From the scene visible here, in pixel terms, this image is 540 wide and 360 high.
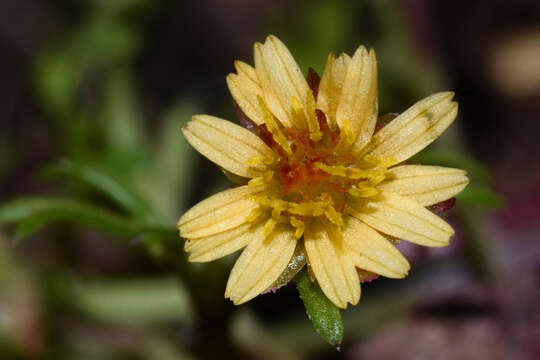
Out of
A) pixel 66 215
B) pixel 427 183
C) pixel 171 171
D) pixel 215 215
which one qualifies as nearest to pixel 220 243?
pixel 215 215

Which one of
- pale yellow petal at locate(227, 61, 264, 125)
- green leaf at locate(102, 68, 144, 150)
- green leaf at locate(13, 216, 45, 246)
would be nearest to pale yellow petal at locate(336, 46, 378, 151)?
pale yellow petal at locate(227, 61, 264, 125)

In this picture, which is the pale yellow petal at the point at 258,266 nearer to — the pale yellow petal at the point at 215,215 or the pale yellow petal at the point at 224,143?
the pale yellow petal at the point at 215,215

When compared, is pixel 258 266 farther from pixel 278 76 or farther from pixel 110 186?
pixel 110 186

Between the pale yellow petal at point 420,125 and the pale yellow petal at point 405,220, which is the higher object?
the pale yellow petal at point 420,125

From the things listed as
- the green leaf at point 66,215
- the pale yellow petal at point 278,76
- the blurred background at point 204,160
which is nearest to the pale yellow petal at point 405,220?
the pale yellow petal at point 278,76

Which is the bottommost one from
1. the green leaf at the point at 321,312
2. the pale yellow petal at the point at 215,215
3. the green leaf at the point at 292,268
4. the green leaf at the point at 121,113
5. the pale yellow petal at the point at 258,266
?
the green leaf at the point at 321,312

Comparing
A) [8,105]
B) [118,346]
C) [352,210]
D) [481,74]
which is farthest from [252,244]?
[8,105]

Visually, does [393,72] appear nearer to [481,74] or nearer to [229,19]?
[481,74]

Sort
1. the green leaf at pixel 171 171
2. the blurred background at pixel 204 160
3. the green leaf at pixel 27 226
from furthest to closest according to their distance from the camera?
the green leaf at pixel 171 171 → the blurred background at pixel 204 160 → the green leaf at pixel 27 226

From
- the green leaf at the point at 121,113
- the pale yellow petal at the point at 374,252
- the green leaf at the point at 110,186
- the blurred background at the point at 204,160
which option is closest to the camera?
the pale yellow petal at the point at 374,252
